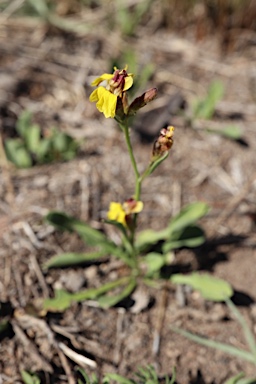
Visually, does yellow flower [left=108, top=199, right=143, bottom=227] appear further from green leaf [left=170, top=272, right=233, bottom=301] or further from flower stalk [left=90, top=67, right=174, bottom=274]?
green leaf [left=170, top=272, right=233, bottom=301]

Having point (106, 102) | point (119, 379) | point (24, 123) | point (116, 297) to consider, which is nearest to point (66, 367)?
point (119, 379)

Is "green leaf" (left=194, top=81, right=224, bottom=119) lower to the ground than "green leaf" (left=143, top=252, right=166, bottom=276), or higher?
higher

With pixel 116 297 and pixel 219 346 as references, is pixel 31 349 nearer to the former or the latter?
pixel 116 297

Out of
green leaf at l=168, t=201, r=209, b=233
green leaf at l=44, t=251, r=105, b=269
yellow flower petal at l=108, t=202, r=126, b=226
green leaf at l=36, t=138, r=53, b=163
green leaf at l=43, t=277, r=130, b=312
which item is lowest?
green leaf at l=43, t=277, r=130, b=312

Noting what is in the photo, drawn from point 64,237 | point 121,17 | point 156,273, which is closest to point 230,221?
point 156,273

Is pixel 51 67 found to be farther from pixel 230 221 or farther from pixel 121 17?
pixel 230 221

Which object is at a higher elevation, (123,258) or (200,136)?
(200,136)

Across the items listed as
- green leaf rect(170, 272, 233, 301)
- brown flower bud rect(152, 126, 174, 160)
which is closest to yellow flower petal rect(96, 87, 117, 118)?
brown flower bud rect(152, 126, 174, 160)

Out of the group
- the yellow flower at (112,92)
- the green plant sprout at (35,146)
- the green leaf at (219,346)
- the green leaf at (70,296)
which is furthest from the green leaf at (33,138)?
the green leaf at (219,346)

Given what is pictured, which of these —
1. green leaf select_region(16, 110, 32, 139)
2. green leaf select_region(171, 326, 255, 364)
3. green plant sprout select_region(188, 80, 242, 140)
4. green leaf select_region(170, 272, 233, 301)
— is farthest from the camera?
green plant sprout select_region(188, 80, 242, 140)
